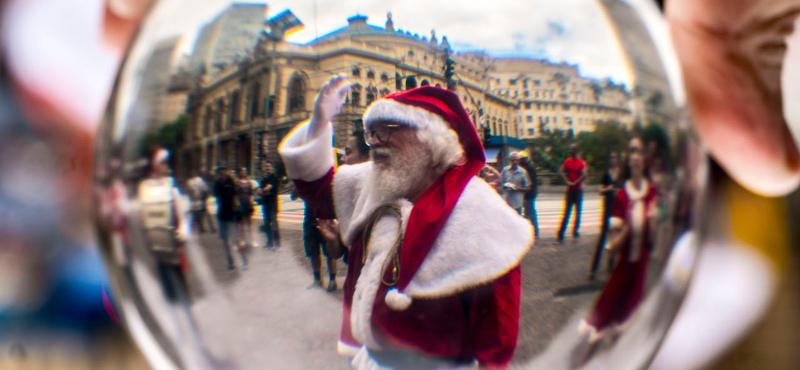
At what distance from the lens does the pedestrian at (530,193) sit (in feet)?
0.79

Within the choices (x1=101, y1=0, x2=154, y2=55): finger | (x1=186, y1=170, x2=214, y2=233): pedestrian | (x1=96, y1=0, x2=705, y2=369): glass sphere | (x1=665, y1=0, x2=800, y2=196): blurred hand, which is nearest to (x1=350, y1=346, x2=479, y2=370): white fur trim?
(x1=96, y1=0, x2=705, y2=369): glass sphere

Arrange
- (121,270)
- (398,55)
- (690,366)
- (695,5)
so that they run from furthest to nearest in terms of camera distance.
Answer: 1. (690,366)
2. (695,5)
3. (121,270)
4. (398,55)

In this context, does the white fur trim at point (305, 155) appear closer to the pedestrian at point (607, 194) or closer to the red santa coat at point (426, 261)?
the red santa coat at point (426, 261)

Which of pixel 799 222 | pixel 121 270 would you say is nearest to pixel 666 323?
pixel 121 270

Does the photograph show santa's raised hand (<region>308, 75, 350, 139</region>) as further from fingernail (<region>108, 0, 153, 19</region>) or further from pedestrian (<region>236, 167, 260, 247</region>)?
fingernail (<region>108, 0, 153, 19</region>)

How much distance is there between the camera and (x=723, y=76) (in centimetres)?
45

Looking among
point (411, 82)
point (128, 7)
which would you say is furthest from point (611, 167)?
point (128, 7)

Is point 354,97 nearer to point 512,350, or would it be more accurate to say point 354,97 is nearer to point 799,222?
point 512,350

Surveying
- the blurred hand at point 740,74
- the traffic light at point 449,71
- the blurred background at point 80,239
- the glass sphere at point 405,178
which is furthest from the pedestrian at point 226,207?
the blurred hand at point 740,74

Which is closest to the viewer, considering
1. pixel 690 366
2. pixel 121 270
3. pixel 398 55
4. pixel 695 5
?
pixel 398 55

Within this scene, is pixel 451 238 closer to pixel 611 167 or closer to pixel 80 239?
pixel 611 167

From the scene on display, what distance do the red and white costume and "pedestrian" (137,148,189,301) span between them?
0.77 feet

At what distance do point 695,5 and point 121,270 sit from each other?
517mm

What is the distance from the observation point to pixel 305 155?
0.24 meters
